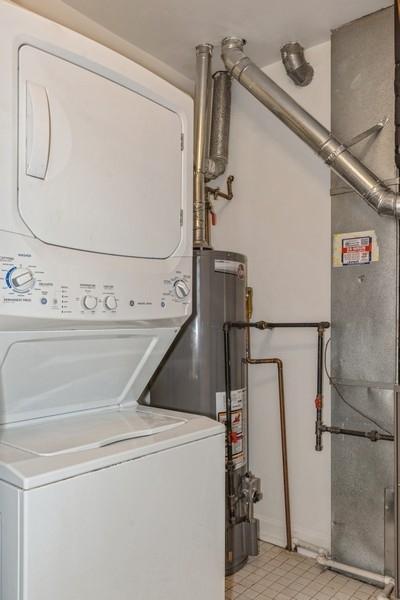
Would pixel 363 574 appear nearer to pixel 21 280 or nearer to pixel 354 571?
pixel 354 571

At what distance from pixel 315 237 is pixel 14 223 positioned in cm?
162

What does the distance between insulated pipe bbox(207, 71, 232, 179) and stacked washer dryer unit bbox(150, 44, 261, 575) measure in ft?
0.96

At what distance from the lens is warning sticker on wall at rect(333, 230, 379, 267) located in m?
2.19

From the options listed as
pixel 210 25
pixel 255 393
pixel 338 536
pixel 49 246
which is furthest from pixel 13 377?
pixel 210 25

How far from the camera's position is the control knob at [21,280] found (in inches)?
45.6

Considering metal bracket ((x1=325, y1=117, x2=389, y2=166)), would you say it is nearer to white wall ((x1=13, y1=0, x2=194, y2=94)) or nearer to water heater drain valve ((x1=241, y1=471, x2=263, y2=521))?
white wall ((x1=13, y1=0, x2=194, y2=94))

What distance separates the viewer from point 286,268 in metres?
2.51

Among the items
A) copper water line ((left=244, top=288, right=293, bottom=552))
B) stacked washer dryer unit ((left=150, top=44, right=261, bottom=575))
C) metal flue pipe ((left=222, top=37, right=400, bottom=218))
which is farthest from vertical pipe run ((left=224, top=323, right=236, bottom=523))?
metal flue pipe ((left=222, top=37, right=400, bottom=218))

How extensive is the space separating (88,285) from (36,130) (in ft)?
1.36

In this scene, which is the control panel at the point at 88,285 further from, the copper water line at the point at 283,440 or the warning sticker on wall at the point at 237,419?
the copper water line at the point at 283,440

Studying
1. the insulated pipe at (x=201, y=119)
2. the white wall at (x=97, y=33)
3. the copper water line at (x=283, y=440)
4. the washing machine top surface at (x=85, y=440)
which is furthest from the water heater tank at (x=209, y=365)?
the white wall at (x=97, y=33)

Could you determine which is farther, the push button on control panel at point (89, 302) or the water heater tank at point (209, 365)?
the water heater tank at point (209, 365)

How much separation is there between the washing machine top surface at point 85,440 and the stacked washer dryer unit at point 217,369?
48 cm

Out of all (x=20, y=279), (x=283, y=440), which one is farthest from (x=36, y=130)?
(x=283, y=440)
